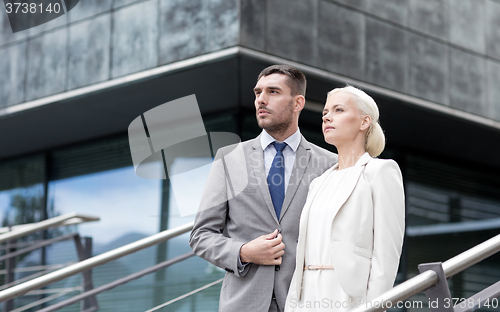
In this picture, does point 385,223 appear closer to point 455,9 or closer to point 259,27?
point 259,27

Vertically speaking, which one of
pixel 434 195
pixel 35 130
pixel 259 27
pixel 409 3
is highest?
pixel 409 3

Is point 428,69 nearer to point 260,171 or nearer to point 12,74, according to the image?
point 12,74

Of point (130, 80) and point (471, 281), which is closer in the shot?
point (130, 80)

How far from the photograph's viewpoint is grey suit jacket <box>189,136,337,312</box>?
2283mm

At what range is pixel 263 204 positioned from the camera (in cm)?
235

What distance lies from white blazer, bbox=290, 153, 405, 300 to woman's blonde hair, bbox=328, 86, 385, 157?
0.14 m

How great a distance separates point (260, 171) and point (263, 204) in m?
0.15

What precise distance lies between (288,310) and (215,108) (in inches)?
207

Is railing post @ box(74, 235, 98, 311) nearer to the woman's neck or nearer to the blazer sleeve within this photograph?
the woman's neck

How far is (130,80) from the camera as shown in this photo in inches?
266

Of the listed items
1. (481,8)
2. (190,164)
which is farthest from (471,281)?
(190,164)

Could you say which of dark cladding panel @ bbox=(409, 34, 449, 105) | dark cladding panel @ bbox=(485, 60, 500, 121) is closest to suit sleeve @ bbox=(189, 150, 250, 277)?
dark cladding panel @ bbox=(409, 34, 449, 105)

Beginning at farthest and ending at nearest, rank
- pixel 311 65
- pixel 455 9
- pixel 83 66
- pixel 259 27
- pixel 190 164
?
pixel 455 9 < pixel 83 66 < pixel 311 65 < pixel 259 27 < pixel 190 164

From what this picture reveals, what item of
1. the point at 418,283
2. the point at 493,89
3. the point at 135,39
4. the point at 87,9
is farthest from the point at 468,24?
the point at 418,283
